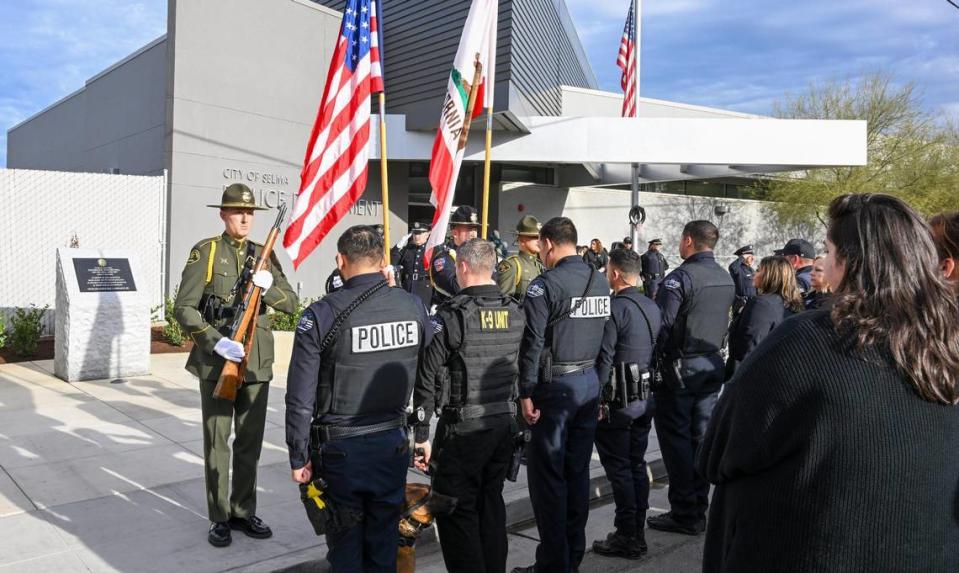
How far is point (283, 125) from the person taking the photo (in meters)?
14.7

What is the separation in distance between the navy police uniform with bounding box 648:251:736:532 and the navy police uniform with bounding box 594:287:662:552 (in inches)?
12.6

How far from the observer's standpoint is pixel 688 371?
5090 millimetres

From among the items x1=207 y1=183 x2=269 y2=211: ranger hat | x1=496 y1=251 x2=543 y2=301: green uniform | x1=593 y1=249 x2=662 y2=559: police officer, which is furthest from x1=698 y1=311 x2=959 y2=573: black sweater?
x1=496 y1=251 x2=543 y2=301: green uniform

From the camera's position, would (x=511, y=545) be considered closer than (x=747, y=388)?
No

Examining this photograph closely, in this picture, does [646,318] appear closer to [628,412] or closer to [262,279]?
[628,412]

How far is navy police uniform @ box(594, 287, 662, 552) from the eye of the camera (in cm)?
457

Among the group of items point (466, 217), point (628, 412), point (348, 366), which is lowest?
point (628, 412)

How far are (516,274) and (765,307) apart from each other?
7.60 feet

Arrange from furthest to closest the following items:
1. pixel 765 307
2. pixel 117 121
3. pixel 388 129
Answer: pixel 388 129 → pixel 117 121 → pixel 765 307

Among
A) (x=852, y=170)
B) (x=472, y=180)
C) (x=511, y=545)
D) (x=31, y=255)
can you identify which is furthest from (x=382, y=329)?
(x=852, y=170)

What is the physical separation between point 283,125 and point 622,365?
1190cm

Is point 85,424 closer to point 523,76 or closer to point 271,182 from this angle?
point 271,182

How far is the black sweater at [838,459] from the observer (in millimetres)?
1624

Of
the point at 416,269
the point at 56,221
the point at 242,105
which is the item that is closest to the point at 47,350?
the point at 56,221
